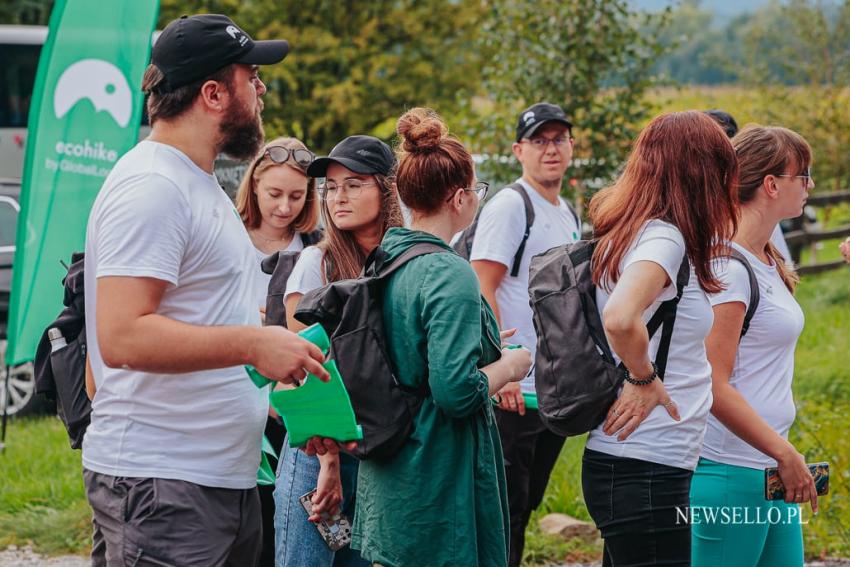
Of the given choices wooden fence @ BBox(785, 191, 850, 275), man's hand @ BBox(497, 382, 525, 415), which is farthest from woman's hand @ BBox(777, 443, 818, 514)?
wooden fence @ BBox(785, 191, 850, 275)

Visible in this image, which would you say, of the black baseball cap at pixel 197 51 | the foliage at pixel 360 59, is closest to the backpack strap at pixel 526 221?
the black baseball cap at pixel 197 51

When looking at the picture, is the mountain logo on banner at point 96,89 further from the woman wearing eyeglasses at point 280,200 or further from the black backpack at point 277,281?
the black backpack at point 277,281

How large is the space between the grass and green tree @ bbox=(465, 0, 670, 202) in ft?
12.8

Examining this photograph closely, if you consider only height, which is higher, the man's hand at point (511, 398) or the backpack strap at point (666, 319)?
the backpack strap at point (666, 319)

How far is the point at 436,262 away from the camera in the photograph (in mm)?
2996

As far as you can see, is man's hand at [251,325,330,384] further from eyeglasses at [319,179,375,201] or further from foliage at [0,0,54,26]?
foliage at [0,0,54,26]

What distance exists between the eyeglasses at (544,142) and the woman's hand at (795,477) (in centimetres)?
226

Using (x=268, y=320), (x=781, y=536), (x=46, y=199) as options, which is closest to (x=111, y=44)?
(x=46, y=199)

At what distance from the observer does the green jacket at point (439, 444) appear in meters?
2.92

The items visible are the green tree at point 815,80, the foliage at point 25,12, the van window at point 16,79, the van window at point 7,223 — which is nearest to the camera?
the van window at point 7,223

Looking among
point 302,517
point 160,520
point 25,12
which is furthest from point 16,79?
point 160,520

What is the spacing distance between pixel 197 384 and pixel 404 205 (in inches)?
36.4

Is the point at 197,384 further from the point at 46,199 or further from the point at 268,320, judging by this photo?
the point at 46,199

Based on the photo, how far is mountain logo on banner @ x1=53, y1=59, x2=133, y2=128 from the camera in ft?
21.9
